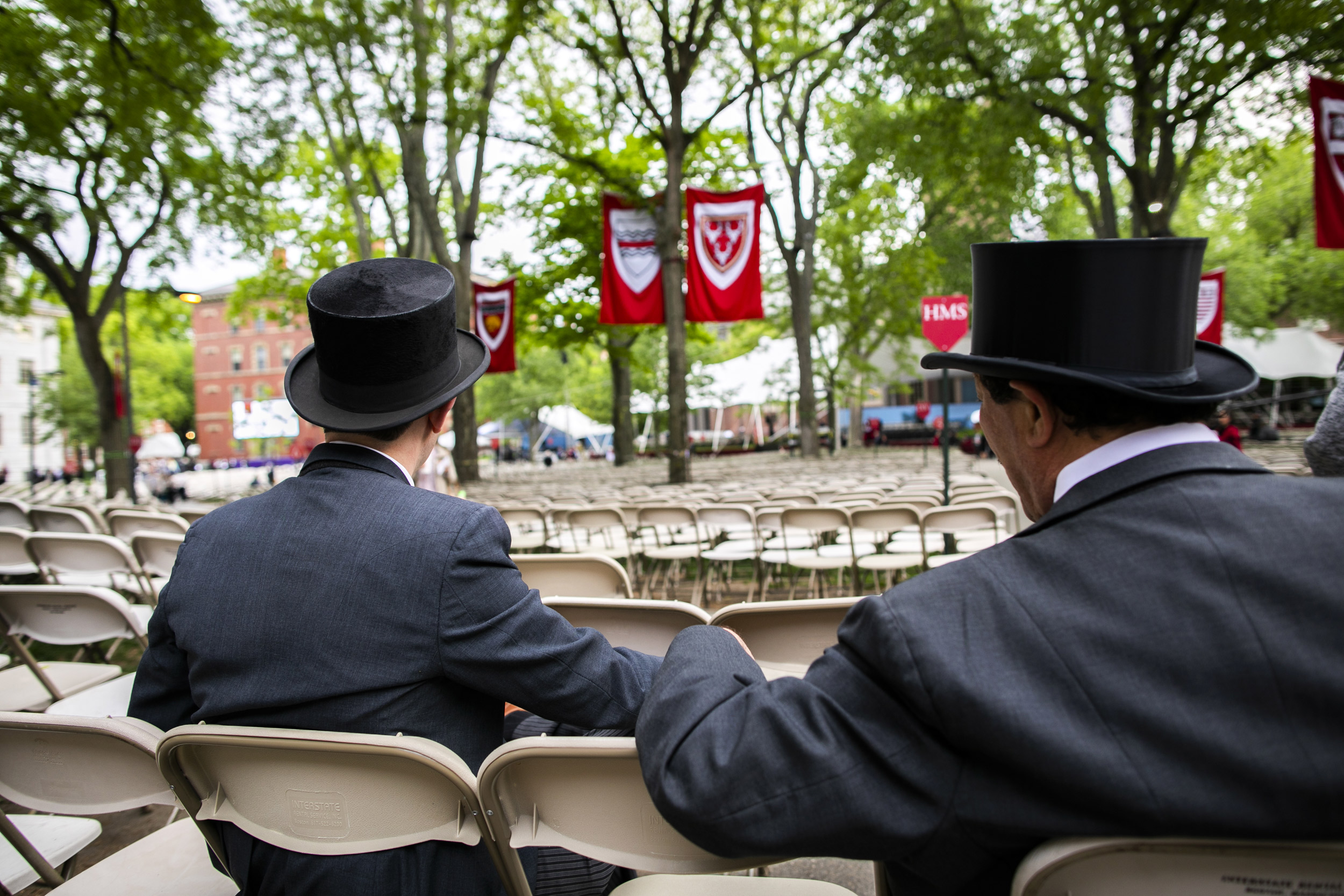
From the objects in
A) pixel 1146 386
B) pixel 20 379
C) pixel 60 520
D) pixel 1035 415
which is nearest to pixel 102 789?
pixel 1035 415

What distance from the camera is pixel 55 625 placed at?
3.07 metres

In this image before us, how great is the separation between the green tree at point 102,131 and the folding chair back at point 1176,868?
40.0ft

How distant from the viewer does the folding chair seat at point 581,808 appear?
1.24 meters

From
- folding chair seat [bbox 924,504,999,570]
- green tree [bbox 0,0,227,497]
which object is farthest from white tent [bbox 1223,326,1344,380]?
green tree [bbox 0,0,227,497]

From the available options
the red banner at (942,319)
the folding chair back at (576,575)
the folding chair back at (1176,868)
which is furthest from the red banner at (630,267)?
the folding chair back at (1176,868)

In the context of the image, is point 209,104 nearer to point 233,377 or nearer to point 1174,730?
point 1174,730

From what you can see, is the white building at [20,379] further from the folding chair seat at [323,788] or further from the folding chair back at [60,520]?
the folding chair seat at [323,788]

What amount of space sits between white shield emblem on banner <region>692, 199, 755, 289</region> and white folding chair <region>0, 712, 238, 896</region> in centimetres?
1156

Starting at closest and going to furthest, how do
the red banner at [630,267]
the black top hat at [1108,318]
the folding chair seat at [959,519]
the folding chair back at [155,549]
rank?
the black top hat at [1108,318] < the folding chair back at [155,549] < the folding chair seat at [959,519] < the red banner at [630,267]

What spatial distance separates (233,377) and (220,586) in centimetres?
8366

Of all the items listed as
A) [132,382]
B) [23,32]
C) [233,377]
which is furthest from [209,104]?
[233,377]

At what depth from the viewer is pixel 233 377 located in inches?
2933

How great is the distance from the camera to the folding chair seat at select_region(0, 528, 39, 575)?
495cm

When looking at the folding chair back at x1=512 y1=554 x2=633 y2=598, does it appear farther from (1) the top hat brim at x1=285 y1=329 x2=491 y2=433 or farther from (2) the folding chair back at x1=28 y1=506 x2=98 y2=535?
(2) the folding chair back at x1=28 y1=506 x2=98 y2=535
